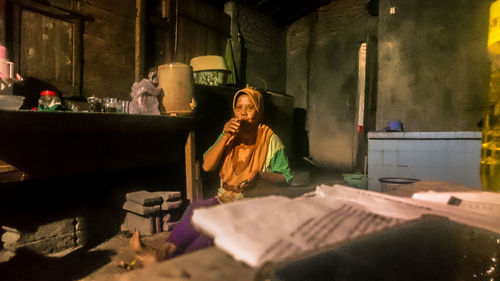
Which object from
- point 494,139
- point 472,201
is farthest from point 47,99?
point 494,139

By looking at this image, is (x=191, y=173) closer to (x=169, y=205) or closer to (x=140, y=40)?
(x=169, y=205)

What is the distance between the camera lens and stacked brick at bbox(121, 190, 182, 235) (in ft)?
12.3

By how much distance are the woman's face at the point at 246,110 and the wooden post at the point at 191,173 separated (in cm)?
101

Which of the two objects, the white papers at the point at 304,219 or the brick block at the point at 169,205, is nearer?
the white papers at the point at 304,219

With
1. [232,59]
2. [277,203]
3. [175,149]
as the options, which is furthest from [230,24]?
[277,203]

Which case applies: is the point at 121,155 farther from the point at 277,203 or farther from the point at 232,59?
→ the point at 232,59

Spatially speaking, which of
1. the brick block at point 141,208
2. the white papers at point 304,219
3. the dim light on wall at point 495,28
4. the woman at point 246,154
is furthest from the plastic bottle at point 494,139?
the brick block at point 141,208

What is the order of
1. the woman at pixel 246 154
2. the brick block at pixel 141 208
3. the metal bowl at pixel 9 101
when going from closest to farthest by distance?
the metal bowl at pixel 9 101
the woman at pixel 246 154
the brick block at pixel 141 208

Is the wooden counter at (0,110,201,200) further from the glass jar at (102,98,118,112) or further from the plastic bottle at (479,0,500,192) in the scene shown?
the plastic bottle at (479,0,500,192)

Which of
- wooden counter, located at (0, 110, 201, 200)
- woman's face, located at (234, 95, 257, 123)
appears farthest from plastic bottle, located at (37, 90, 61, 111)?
woman's face, located at (234, 95, 257, 123)

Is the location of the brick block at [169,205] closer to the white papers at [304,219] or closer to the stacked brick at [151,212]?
the stacked brick at [151,212]

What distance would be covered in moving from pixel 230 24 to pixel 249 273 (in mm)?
7884

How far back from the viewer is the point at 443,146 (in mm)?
3941

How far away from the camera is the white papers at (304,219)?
542mm
